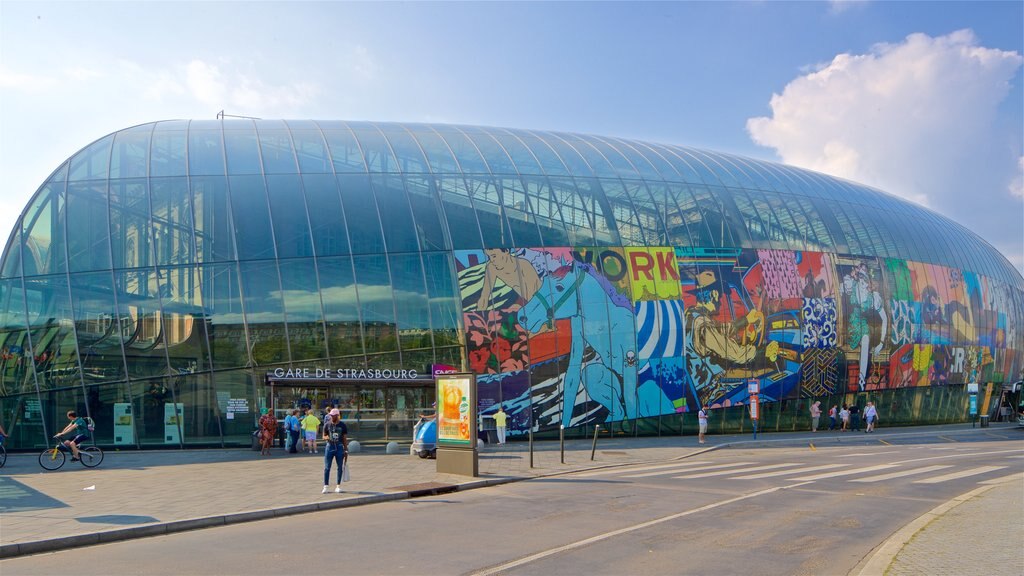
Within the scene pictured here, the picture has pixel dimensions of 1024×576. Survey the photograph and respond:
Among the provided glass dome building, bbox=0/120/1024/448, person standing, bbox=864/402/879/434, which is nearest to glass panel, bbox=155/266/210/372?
glass dome building, bbox=0/120/1024/448

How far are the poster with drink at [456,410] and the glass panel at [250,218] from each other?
43.8ft

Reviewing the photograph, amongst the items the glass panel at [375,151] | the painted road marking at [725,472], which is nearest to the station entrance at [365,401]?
the glass panel at [375,151]

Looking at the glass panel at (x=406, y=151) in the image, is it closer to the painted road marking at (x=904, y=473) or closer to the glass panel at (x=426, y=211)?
the glass panel at (x=426, y=211)

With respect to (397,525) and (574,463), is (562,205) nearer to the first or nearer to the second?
(574,463)

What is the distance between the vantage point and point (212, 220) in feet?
105

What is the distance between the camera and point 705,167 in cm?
4478

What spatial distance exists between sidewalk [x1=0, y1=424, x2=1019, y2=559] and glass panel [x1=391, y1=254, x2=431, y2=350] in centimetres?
499

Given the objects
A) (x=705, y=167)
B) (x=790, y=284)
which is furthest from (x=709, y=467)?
(x=705, y=167)

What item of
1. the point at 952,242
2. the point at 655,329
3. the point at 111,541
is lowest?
the point at 111,541

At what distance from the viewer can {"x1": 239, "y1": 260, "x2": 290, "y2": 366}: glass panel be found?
30.9 m

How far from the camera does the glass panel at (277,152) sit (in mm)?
34125

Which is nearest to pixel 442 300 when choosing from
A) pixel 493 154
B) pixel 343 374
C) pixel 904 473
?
pixel 343 374

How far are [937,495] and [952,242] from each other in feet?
142

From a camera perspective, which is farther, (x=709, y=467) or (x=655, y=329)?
(x=655, y=329)
